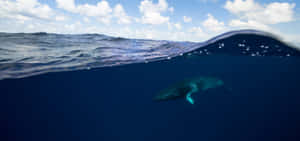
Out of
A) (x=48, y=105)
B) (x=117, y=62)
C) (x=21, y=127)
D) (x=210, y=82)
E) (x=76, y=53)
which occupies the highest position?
(x=76, y=53)

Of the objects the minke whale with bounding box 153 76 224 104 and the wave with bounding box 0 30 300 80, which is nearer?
the minke whale with bounding box 153 76 224 104

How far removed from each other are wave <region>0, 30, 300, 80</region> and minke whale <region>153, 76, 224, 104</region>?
7.77 ft

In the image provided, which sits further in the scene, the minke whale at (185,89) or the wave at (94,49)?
the wave at (94,49)

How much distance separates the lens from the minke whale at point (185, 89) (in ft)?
31.5

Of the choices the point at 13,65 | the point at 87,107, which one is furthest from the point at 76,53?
the point at 87,107

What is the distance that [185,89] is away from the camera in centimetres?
1030

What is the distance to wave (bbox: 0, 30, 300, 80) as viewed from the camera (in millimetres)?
10648

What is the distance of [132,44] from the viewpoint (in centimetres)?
1504

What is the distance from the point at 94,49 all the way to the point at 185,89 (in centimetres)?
770

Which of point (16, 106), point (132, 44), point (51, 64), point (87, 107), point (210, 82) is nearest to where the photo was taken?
point (51, 64)

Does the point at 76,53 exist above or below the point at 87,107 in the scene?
above

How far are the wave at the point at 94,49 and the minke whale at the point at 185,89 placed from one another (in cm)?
237

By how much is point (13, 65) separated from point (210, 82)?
13.5m

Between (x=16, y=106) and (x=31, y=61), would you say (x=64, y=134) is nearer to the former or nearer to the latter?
(x=16, y=106)
